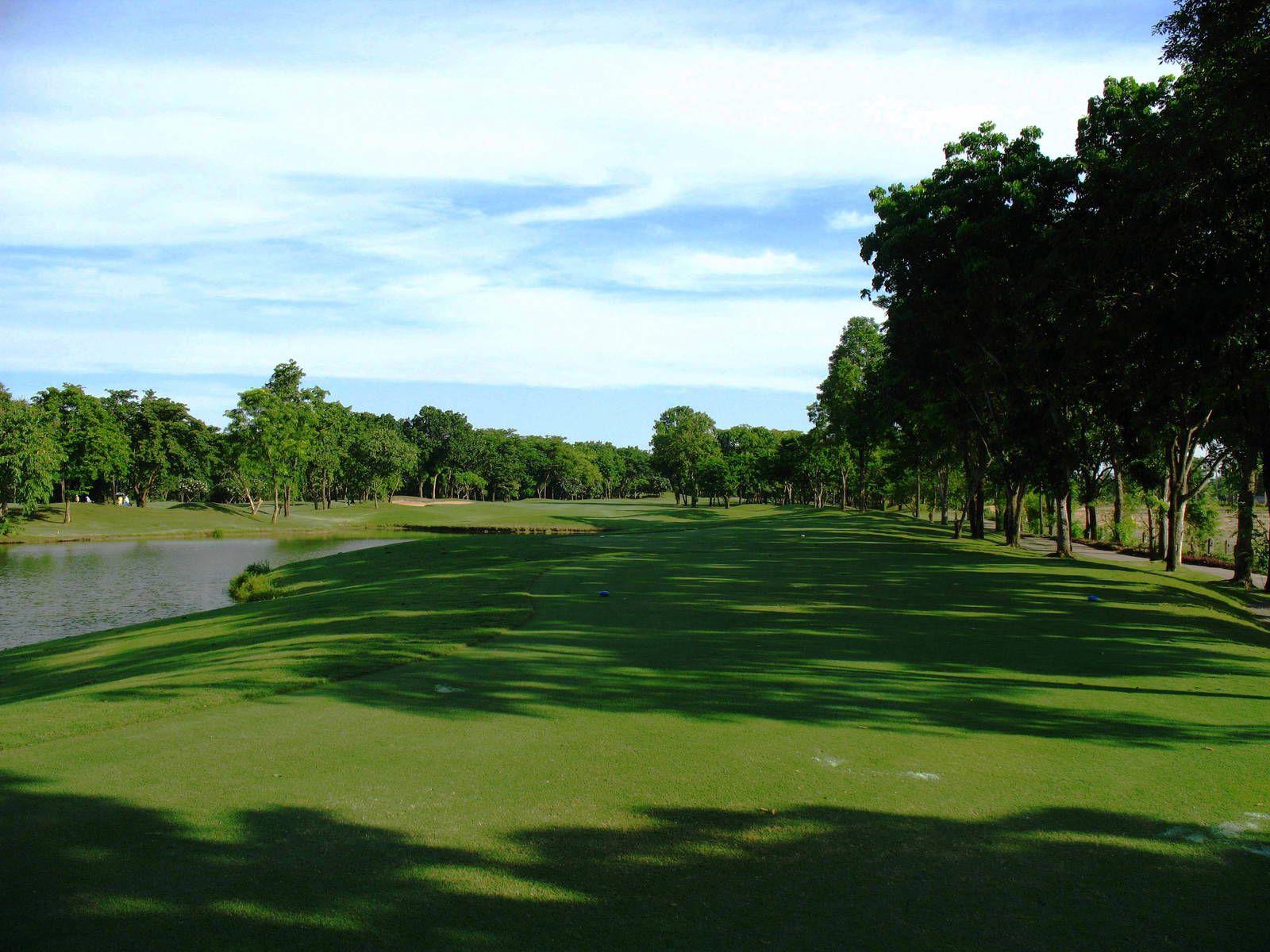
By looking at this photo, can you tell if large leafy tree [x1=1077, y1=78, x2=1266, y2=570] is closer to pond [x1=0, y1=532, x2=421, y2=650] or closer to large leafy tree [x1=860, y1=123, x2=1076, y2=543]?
large leafy tree [x1=860, y1=123, x2=1076, y2=543]

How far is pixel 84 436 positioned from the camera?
242ft

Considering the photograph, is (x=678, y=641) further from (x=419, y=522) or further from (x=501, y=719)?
(x=419, y=522)

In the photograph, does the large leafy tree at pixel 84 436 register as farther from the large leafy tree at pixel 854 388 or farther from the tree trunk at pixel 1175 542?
the tree trunk at pixel 1175 542

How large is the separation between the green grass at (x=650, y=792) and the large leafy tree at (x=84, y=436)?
73553 millimetres

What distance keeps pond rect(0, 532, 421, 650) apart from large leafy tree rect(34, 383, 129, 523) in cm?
1914

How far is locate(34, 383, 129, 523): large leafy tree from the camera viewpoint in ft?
240

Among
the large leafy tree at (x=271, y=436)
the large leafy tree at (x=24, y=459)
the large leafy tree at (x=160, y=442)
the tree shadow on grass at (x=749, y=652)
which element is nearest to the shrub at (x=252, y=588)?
the tree shadow on grass at (x=749, y=652)

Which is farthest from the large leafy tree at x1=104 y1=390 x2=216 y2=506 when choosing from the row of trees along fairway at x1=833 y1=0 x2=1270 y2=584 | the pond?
the row of trees along fairway at x1=833 y1=0 x2=1270 y2=584

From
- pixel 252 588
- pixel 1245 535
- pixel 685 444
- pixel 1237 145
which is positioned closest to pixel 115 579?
pixel 252 588

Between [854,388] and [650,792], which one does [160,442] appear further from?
[650,792]

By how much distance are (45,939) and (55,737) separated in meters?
4.72

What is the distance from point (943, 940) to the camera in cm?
373

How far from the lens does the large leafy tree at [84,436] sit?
73188mm

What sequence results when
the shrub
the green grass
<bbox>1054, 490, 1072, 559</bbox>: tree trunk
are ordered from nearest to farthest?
the green grass < the shrub < <bbox>1054, 490, 1072, 559</bbox>: tree trunk
